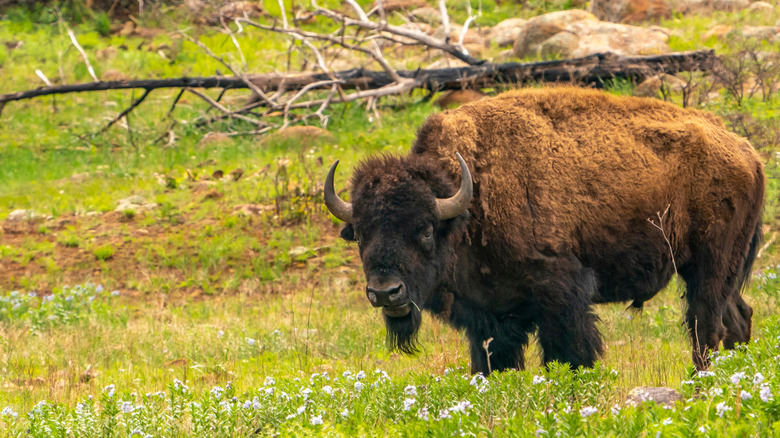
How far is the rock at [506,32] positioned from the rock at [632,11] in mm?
2019

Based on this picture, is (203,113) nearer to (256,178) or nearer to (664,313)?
(256,178)

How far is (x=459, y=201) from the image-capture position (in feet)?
18.5

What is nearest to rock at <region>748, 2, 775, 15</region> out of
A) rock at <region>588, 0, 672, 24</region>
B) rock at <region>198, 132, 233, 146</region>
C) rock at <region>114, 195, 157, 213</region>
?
rock at <region>588, 0, 672, 24</region>

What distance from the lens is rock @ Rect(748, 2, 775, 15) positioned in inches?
781

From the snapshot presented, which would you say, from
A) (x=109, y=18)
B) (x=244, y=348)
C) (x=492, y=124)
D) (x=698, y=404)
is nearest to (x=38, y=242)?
(x=244, y=348)

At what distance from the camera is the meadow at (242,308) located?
4.42 meters

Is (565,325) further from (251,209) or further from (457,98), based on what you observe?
(457,98)

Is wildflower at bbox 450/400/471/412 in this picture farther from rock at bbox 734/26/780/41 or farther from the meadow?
rock at bbox 734/26/780/41

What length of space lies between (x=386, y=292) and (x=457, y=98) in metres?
9.88

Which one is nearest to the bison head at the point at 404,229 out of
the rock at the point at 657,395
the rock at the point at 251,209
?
the rock at the point at 657,395

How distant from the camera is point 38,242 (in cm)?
1220

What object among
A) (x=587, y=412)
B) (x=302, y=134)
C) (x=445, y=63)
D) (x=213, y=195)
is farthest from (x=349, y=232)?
(x=445, y=63)

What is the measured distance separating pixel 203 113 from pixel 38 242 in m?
4.78

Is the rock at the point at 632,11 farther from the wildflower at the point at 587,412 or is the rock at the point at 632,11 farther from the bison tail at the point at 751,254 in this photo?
the wildflower at the point at 587,412
